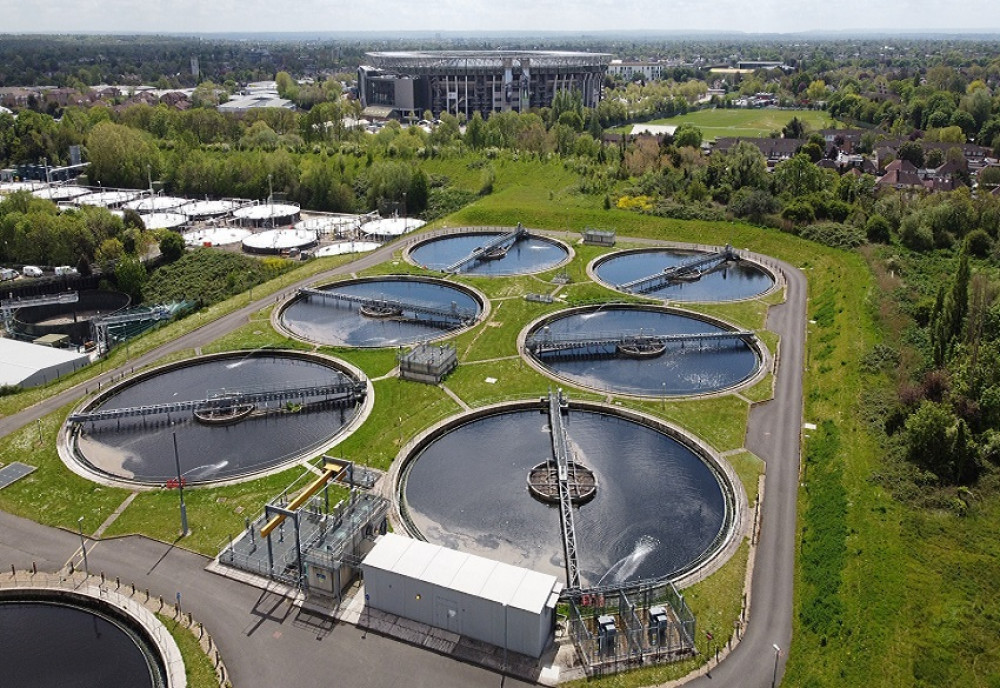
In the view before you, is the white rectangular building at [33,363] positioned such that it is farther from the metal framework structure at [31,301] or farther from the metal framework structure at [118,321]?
the metal framework structure at [31,301]

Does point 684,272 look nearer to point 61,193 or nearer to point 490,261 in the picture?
point 490,261

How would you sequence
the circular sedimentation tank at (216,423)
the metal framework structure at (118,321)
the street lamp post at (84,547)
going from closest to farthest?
the street lamp post at (84,547)
the circular sedimentation tank at (216,423)
the metal framework structure at (118,321)

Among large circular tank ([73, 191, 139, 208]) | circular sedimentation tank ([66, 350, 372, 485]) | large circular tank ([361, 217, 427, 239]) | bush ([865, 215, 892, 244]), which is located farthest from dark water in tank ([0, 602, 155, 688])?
large circular tank ([73, 191, 139, 208])

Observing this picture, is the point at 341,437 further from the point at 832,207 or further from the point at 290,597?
the point at 832,207

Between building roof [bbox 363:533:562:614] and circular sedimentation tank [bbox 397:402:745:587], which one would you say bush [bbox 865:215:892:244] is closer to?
circular sedimentation tank [bbox 397:402:745:587]

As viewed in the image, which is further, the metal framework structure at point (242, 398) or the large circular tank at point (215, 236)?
the large circular tank at point (215, 236)

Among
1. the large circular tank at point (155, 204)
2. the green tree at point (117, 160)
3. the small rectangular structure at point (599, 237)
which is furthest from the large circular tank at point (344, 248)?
the green tree at point (117, 160)

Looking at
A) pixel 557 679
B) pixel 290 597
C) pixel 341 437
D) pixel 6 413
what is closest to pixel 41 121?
pixel 6 413

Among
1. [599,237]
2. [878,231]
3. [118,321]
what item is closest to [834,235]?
[878,231]
